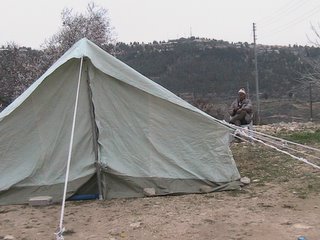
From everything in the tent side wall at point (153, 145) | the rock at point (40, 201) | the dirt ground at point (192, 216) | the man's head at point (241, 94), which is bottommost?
the dirt ground at point (192, 216)

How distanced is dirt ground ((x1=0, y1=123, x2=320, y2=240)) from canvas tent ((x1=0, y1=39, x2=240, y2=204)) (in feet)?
0.88

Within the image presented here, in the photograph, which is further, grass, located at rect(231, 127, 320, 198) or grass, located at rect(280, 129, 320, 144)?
grass, located at rect(280, 129, 320, 144)

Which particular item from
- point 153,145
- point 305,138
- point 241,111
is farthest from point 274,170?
point 305,138

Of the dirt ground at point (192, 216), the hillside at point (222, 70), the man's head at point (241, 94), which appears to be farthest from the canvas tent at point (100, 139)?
the hillside at point (222, 70)

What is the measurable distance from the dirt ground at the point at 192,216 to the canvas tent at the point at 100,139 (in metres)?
0.27

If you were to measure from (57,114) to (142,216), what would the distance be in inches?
72.8

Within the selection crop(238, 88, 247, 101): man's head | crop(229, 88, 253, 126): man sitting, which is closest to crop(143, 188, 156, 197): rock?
crop(229, 88, 253, 126): man sitting

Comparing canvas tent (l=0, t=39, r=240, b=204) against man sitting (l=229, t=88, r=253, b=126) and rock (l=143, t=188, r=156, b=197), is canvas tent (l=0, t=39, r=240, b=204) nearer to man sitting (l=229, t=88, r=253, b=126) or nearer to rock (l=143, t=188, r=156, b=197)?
rock (l=143, t=188, r=156, b=197)

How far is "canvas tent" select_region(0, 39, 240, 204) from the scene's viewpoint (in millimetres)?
6055

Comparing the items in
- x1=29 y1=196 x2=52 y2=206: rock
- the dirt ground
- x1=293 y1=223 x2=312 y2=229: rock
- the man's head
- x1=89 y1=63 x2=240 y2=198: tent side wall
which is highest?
the man's head

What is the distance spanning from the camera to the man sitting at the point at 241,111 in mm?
9797

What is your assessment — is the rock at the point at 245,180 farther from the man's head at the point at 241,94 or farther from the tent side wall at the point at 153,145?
the man's head at the point at 241,94

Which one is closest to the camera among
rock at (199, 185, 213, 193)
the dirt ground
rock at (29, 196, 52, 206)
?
the dirt ground

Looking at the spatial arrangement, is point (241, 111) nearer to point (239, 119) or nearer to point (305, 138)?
point (239, 119)
